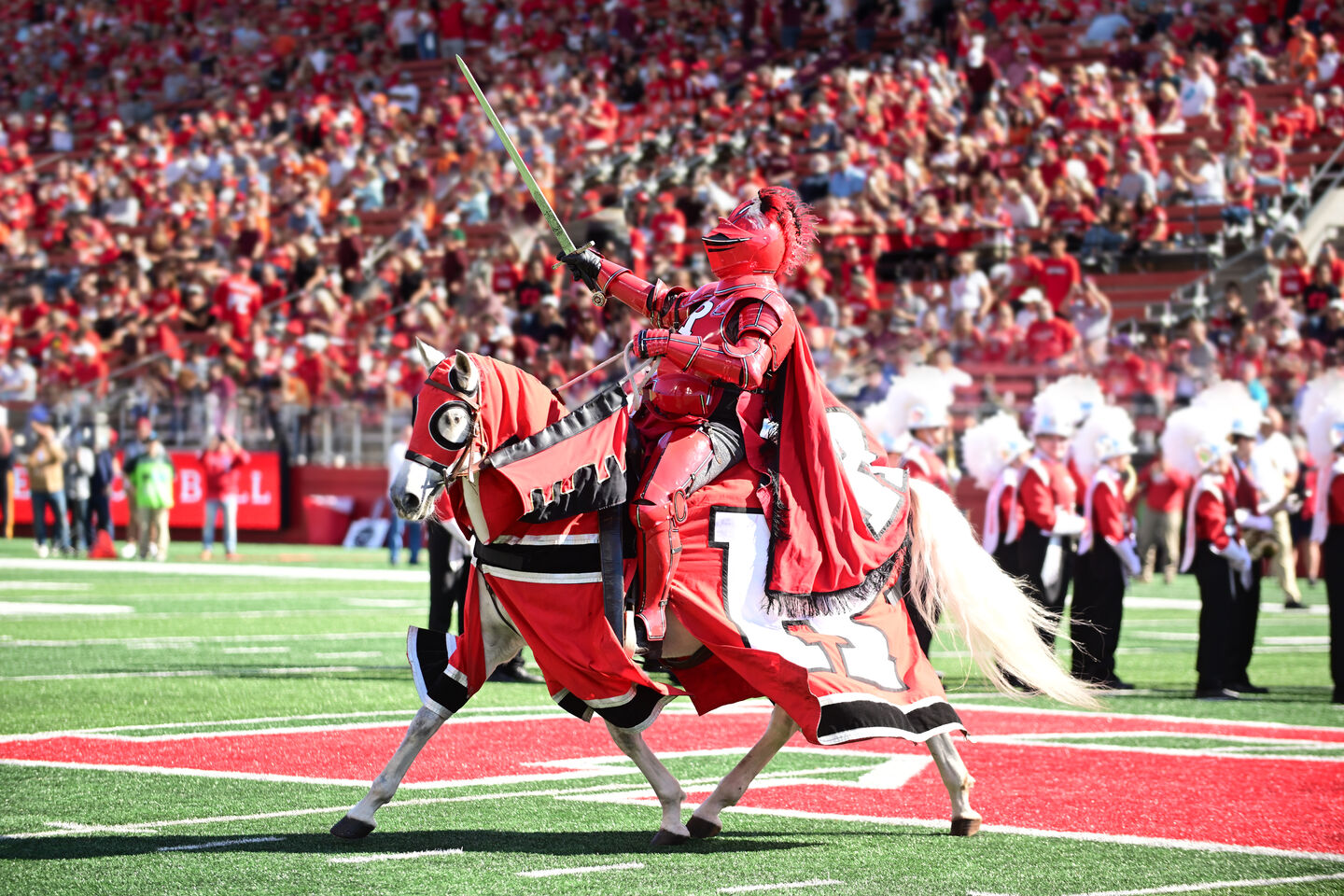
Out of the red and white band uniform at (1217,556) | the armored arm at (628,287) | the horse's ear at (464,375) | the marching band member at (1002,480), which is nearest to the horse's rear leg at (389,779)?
the horse's ear at (464,375)

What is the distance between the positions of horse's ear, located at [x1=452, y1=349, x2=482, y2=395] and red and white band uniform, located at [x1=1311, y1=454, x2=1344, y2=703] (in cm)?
692

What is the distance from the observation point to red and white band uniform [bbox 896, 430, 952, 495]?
11.2 m

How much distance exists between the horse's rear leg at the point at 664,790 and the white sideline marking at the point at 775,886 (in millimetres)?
691

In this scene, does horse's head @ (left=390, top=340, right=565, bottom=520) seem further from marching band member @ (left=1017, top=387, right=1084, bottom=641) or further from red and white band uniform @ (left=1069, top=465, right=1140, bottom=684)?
red and white band uniform @ (left=1069, top=465, right=1140, bottom=684)

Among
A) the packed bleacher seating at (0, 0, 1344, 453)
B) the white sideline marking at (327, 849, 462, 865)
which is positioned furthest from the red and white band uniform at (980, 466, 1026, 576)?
the white sideline marking at (327, 849, 462, 865)

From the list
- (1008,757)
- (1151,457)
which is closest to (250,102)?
(1151,457)

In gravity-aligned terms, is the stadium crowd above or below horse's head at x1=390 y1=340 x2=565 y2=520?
above

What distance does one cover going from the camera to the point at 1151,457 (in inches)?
770

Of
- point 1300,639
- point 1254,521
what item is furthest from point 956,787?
point 1300,639

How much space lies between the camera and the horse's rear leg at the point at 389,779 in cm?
573

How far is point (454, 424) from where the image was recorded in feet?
17.5

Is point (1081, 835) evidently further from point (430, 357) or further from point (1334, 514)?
point (1334, 514)

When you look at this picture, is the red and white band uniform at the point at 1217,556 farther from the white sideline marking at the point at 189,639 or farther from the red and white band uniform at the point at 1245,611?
the white sideline marking at the point at 189,639

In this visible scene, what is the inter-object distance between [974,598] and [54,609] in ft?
36.6
